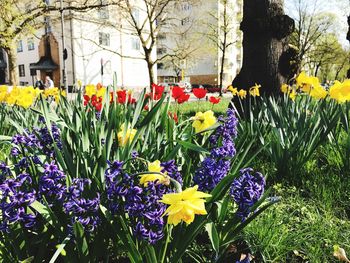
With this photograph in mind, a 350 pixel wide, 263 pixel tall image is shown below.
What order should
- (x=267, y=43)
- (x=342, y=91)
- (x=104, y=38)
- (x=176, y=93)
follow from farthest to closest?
(x=104, y=38) < (x=267, y=43) < (x=176, y=93) < (x=342, y=91)

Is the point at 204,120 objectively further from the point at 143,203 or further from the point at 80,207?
the point at 80,207

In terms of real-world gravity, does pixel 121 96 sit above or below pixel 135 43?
below

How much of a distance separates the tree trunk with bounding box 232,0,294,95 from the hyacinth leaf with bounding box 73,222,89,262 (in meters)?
4.63

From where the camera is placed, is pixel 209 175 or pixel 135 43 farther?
pixel 135 43

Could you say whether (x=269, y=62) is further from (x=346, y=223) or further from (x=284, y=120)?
(x=346, y=223)

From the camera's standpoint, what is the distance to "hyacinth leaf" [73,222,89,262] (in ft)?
3.75

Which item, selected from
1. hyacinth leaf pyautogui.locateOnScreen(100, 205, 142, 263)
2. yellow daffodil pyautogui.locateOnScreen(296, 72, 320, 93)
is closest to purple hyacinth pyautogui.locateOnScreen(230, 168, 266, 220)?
hyacinth leaf pyautogui.locateOnScreen(100, 205, 142, 263)

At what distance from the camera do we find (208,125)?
5.78ft

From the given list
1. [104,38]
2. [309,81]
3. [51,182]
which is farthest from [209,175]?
[104,38]

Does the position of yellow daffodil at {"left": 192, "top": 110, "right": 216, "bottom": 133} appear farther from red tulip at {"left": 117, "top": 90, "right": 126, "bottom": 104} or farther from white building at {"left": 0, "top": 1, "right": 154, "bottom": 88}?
white building at {"left": 0, "top": 1, "right": 154, "bottom": 88}

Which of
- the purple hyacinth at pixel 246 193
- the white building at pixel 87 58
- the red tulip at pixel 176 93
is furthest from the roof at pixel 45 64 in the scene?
the purple hyacinth at pixel 246 193

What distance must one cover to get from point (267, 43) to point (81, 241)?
4809 millimetres

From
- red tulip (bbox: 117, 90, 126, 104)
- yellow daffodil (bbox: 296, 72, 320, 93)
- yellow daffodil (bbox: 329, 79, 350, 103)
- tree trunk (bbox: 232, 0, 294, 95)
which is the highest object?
tree trunk (bbox: 232, 0, 294, 95)

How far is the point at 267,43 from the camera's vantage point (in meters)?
5.24
